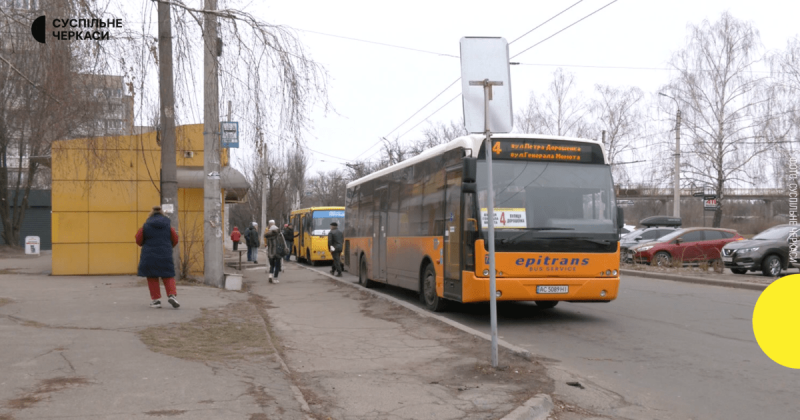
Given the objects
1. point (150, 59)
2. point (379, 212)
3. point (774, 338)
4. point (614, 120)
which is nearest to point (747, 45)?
point (614, 120)

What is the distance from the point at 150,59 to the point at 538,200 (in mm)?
6663

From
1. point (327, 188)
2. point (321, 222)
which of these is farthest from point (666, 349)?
point (327, 188)

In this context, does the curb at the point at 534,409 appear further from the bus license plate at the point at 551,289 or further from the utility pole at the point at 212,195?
the utility pole at the point at 212,195

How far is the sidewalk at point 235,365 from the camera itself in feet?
17.3

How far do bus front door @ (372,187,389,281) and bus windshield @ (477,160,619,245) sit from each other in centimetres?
547

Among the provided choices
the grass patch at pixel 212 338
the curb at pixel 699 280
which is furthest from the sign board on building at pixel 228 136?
the curb at pixel 699 280

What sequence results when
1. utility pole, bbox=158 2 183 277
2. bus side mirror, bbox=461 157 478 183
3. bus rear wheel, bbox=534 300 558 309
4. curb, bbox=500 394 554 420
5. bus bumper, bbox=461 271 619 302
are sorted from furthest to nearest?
1. bus rear wheel, bbox=534 300 558 309
2. utility pole, bbox=158 2 183 277
3. bus bumper, bbox=461 271 619 302
4. bus side mirror, bbox=461 157 478 183
5. curb, bbox=500 394 554 420

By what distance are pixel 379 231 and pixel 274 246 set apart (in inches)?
171

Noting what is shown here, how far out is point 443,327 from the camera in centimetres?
1008

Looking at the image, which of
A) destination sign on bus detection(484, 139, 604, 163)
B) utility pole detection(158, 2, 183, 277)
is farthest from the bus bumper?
utility pole detection(158, 2, 183, 277)

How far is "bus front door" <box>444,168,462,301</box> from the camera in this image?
35.2ft

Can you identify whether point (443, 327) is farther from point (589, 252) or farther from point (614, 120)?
point (614, 120)

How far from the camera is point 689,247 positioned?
24.2 meters

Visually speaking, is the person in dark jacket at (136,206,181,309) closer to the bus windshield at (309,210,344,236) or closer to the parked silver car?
the parked silver car
